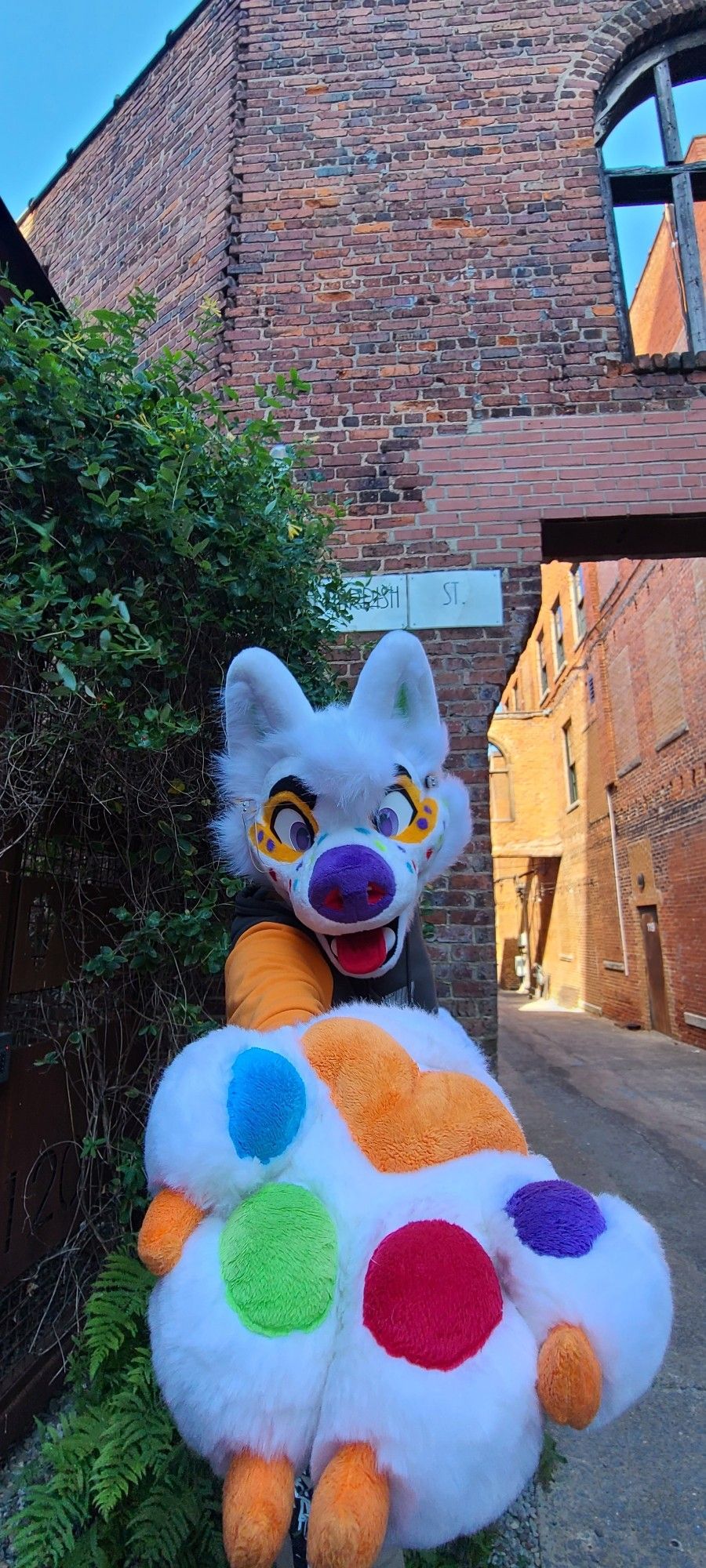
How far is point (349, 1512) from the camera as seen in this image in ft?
2.66

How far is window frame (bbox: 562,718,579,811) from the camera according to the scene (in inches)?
720

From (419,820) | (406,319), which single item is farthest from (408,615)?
(419,820)

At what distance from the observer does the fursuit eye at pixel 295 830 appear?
159 cm

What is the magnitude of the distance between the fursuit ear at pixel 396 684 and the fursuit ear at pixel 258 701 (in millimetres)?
143

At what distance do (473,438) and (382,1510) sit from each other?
192 inches

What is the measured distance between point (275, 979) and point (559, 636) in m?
19.3

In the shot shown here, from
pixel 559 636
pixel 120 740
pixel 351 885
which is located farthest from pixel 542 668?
pixel 351 885

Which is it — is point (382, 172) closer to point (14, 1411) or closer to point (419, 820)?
point (419, 820)

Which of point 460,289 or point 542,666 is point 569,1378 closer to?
point 460,289

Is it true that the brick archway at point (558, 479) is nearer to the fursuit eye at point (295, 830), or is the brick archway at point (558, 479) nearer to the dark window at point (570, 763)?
the fursuit eye at point (295, 830)

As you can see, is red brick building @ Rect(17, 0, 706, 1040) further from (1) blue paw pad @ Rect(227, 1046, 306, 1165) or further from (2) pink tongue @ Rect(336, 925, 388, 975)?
(1) blue paw pad @ Rect(227, 1046, 306, 1165)

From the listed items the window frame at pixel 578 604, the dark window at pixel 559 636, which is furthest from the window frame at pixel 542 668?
the window frame at pixel 578 604

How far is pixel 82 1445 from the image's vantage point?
1.95 metres

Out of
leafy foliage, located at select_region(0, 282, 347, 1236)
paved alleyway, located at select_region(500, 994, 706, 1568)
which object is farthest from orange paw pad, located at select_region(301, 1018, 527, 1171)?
paved alleyway, located at select_region(500, 994, 706, 1568)
